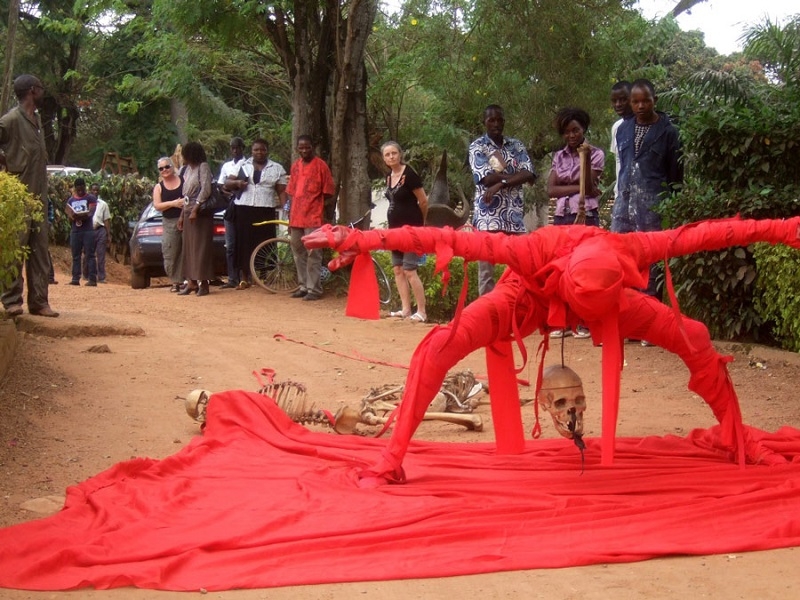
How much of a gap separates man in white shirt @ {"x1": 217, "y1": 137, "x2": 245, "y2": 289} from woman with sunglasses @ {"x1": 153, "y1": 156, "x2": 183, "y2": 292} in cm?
69

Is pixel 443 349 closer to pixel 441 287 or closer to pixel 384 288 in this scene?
pixel 441 287

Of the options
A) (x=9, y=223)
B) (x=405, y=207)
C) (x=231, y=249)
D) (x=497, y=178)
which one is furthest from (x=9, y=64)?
(x=9, y=223)

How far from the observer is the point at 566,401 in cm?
537

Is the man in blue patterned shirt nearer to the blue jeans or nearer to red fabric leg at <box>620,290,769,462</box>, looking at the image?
red fabric leg at <box>620,290,769,462</box>

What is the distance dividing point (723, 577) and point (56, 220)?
2267 centimetres

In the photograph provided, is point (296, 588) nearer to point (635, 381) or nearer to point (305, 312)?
point (635, 381)

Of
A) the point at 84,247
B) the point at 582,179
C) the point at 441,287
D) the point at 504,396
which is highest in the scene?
the point at 582,179

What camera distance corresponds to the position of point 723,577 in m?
4.13

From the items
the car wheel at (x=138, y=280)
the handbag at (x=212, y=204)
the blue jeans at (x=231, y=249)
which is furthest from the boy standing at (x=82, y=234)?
the handbag at (x=212, y=204)

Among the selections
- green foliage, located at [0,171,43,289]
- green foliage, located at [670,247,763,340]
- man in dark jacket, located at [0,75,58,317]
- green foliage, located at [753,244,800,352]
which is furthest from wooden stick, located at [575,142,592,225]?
man in dark jacket, located at [0,75,58,317]

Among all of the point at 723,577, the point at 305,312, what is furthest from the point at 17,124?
the point at 723,577

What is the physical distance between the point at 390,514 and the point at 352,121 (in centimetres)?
1085

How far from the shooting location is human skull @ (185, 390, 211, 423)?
22.4 feet

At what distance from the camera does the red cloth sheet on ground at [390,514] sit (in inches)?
168
